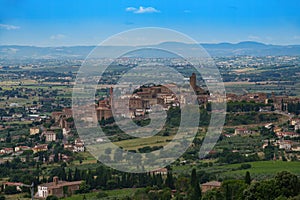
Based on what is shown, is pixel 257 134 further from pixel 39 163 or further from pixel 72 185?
pixel 72 185

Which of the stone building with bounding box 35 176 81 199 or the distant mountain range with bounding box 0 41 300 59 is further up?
the distant mountain range with bounding box 0 41 300 59

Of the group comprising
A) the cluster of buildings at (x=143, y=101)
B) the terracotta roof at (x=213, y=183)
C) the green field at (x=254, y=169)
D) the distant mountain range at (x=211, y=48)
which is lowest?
the green field at (x=254, y=169)

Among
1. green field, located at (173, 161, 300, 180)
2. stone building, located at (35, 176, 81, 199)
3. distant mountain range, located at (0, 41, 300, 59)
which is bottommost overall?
stone building, located at (35, 176, 81, 199)

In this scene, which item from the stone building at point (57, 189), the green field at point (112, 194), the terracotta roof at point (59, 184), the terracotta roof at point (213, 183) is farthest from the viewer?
the terracotta roof at point (59, 184)

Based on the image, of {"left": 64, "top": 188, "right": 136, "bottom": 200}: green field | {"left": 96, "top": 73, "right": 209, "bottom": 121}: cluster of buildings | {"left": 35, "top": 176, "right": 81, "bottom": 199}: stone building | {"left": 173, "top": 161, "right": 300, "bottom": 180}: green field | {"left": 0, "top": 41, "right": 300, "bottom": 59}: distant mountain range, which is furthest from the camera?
{"left": 0, "top": 41, "right": 300, "bottom": 59}: distant mountain range

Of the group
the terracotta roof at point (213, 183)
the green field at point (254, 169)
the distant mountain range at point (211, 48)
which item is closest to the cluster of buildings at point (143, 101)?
the green field at point (254, 169)

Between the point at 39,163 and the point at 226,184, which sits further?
the point at 39,163

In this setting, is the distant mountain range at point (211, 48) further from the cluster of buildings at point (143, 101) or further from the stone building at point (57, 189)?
the stone building at point (57, 189)

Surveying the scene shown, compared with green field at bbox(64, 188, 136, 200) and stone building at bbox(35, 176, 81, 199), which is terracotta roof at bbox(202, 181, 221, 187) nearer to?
green field at bbox(64, 188, 136, 200)

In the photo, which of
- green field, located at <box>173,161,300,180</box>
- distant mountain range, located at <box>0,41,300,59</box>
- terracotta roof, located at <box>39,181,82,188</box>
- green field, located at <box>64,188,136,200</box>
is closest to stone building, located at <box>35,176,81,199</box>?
terracotta roof, located at <box>39,181,82,188</box>

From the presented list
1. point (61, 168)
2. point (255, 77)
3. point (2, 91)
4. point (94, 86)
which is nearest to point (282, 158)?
point (61, 168)

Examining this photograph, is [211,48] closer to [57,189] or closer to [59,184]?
[59,184]
